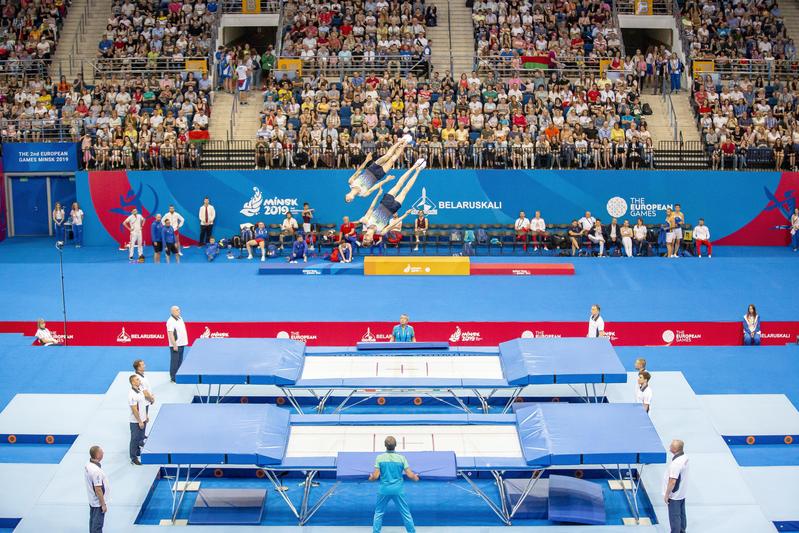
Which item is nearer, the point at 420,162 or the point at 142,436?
the point at 142,436

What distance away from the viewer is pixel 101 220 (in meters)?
29.7

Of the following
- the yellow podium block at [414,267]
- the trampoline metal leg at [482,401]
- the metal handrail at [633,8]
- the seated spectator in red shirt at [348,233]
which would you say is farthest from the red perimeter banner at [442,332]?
the metal handrail at [633,8]

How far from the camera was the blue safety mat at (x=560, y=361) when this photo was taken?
15711mm

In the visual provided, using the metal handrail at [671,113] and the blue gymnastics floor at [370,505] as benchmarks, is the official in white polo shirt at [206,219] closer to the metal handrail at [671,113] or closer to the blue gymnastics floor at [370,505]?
the metal handrail at [671,113]

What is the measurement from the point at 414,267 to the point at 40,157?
12297 millimetres

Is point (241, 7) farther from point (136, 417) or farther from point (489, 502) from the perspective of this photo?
point (489, 502)

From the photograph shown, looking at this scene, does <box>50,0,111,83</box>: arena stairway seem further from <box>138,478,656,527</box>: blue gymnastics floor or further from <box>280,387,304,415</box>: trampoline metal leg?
<box>138,478,656,527</box>: blue gymnastics floor

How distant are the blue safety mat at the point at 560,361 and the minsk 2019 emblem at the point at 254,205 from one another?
13665 millimetres

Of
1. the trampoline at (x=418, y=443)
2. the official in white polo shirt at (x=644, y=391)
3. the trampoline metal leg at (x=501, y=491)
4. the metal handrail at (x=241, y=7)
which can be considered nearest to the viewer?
the trampoline at (x=418, y=443)

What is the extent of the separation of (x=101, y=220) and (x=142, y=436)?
16.6 m

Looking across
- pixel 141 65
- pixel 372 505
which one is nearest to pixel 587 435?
pixel 372 505

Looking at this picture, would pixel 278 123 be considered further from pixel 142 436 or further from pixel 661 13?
pixel 142 436

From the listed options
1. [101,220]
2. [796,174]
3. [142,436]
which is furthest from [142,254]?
[796,174]

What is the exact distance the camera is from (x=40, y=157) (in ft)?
98.8
